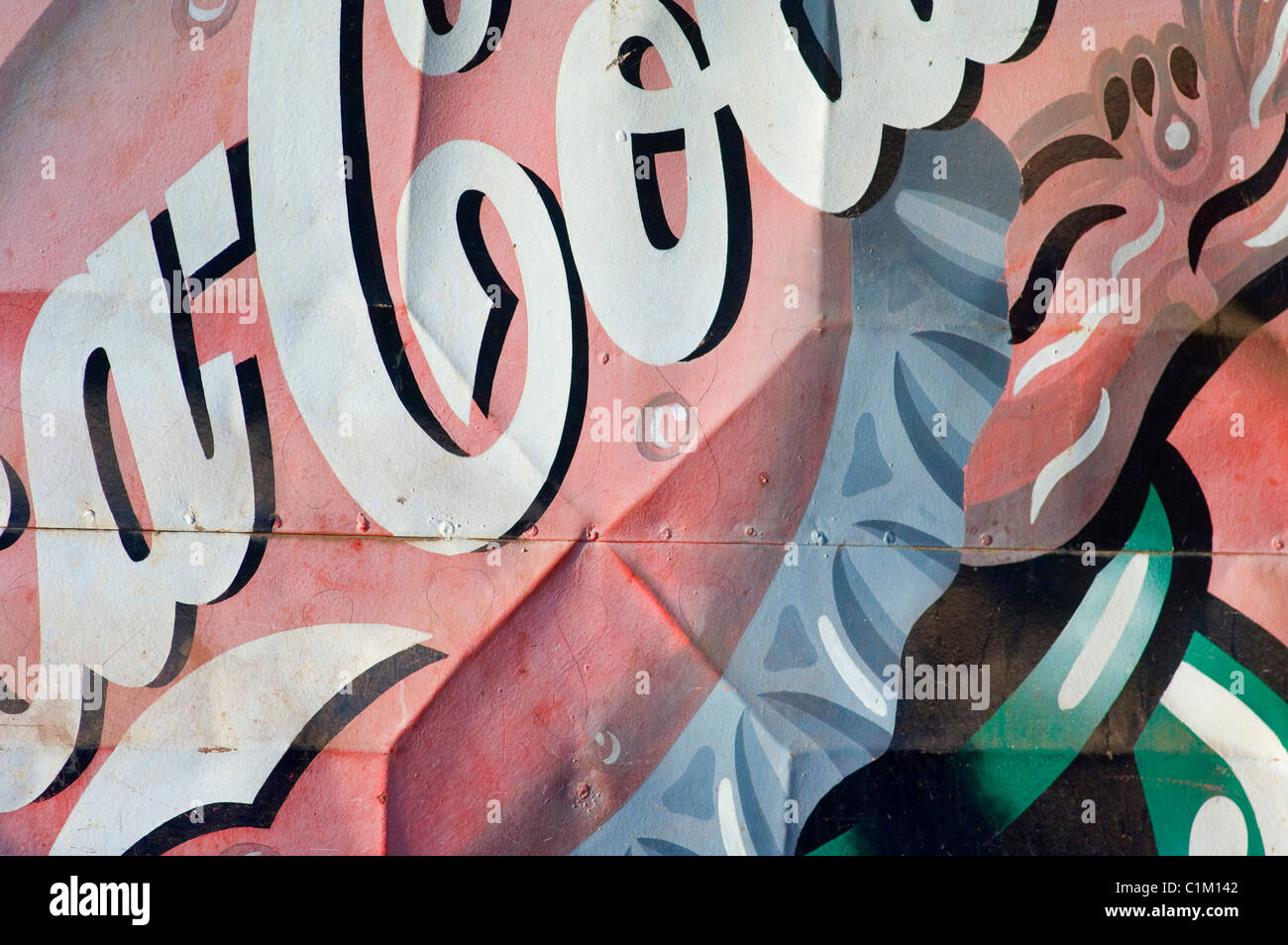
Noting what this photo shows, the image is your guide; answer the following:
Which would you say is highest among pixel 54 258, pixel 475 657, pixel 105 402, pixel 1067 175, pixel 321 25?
pixel 321 25

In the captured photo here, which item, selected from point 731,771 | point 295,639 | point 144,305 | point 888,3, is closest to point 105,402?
point 144,305

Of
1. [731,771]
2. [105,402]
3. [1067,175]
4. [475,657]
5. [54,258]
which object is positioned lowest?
[731,771]

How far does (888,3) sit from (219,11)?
101 inches

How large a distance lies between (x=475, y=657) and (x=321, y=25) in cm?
249

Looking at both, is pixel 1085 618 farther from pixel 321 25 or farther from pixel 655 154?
pixel 321 25

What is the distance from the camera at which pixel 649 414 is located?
10.6 ft

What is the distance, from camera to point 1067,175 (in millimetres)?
3229

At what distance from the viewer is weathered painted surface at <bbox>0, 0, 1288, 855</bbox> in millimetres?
3193

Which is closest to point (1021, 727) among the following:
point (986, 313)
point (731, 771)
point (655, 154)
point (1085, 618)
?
point (1085, 618)

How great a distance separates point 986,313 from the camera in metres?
3.24

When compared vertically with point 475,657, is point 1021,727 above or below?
below

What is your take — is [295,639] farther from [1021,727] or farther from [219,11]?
[1021,727]

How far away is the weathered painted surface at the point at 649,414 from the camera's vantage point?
10.5 ft

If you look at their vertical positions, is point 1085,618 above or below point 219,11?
below
